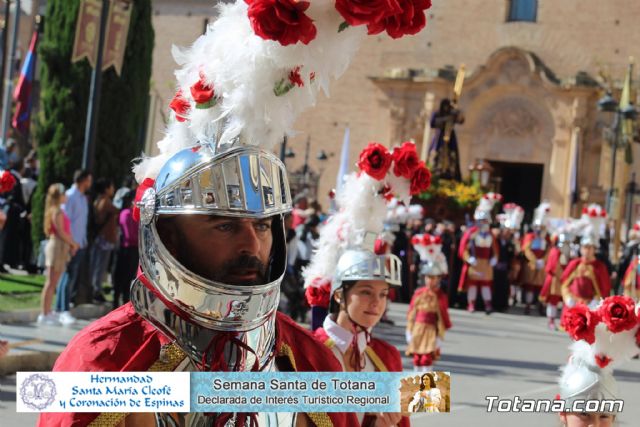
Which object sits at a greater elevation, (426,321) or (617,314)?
(617,314)

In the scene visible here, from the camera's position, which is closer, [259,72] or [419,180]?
[259,72]

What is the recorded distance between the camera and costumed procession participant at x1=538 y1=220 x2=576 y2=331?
66.8 ft

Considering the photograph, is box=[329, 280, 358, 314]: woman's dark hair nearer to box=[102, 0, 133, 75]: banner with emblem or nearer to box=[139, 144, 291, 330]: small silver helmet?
box=[139, 144, 291, 330]: small silver helmet

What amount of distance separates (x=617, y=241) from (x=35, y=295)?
16.9 m

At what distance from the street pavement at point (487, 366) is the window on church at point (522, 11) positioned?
24.5 metres

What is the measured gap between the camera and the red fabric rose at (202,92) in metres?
3.10

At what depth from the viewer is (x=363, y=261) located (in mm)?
6152

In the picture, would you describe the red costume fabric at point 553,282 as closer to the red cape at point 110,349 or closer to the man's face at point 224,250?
the red cape at point 110,349

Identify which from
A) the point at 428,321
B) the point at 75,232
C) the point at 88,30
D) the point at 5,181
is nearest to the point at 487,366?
the point at 428,321

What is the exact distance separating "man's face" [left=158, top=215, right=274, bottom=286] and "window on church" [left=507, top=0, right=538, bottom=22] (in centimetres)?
4203

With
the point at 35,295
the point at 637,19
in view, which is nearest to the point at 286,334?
the point at 35,295

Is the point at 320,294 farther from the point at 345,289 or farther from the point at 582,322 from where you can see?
the point at 582,322

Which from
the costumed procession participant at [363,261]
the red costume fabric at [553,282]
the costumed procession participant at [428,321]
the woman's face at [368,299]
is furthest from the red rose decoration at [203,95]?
the red costume fabric at [553,282]

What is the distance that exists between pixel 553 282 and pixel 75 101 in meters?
8.96
